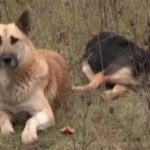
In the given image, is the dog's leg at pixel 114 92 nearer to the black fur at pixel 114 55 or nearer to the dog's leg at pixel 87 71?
the black fur at pixel 114 55

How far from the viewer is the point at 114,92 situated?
18.5 ft

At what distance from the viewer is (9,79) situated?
4910 millimetres

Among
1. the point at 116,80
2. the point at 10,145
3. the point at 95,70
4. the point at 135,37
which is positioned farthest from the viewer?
the point at 135,37

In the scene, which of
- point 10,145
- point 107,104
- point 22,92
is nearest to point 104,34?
point 107,104

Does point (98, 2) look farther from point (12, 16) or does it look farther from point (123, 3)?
point (12, 16)

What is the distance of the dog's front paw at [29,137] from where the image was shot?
4465 millimetres

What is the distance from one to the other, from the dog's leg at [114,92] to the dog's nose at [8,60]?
1.14 metres

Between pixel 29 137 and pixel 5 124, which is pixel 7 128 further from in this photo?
pixel 29 137

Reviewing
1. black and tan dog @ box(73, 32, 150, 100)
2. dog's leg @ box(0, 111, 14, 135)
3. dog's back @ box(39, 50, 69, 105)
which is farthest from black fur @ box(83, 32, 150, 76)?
dog's leg @ box(0, 111, 14, 135)

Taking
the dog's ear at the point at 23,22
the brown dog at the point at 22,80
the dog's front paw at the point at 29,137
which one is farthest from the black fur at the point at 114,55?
the dog's front paw at the point at 29,137

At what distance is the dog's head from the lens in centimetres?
475

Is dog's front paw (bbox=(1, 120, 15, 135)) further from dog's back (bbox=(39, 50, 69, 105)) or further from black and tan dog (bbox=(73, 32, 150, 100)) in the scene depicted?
black and tan dog (bbox=(73, 32, 150, 100))

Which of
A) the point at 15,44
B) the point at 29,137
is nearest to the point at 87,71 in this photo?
the point at 15,44

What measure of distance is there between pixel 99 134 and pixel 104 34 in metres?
2.04
